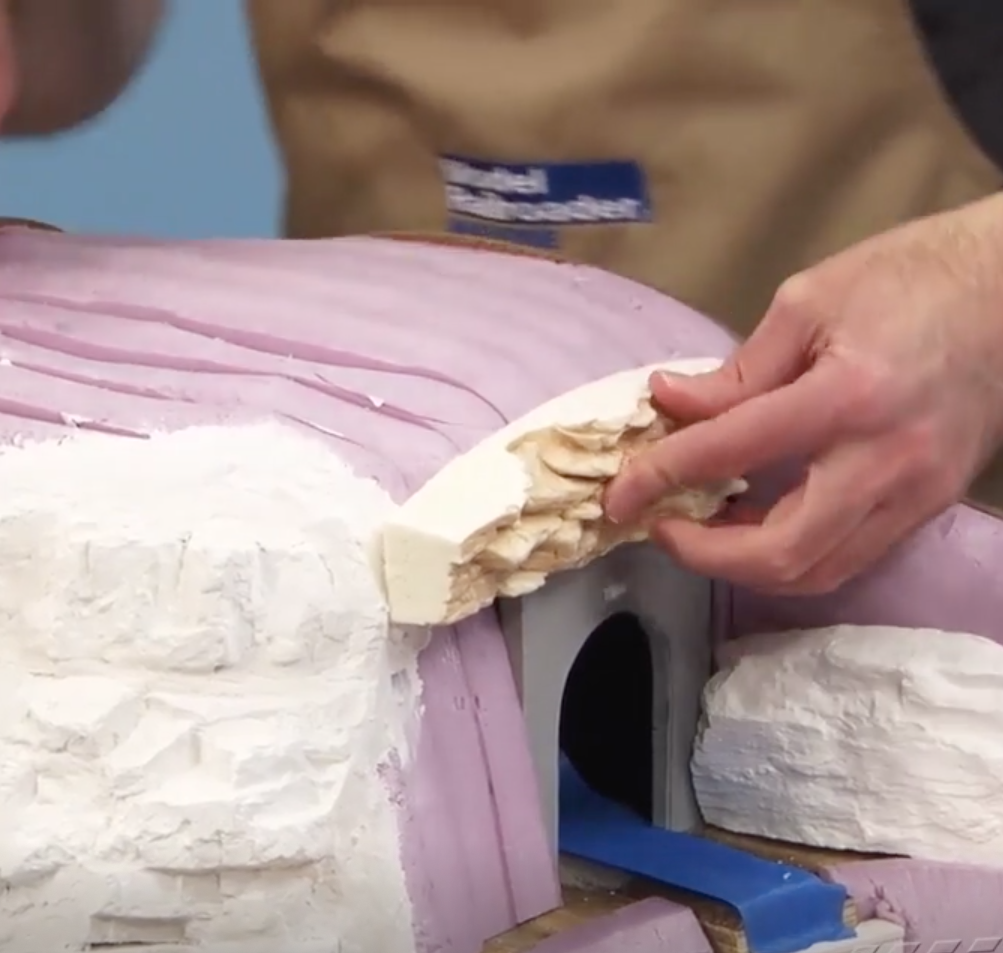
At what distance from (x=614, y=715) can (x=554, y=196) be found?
0.34 meters

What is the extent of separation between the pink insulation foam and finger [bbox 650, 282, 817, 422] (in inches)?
1.9

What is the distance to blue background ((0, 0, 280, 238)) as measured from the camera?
5.41 feet

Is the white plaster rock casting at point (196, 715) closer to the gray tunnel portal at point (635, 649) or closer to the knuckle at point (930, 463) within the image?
the gray tunnel portal at point (635, 649)

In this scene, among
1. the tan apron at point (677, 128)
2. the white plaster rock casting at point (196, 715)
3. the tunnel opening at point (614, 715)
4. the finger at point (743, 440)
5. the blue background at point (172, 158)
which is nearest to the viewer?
the white plaster rock casting at point (196, 715)

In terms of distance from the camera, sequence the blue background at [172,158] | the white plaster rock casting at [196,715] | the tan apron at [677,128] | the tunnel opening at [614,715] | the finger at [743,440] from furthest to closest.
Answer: the blue background at [172,158] < the tan apron at [677,128] < the tunnel opening at [614,715] < the finger at [743,440] < the white plaster rock casting at [196,715]

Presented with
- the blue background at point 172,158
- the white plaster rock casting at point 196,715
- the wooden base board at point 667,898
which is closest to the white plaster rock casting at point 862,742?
the wooden base board at point 667,898

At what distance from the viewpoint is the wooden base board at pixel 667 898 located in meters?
0.81

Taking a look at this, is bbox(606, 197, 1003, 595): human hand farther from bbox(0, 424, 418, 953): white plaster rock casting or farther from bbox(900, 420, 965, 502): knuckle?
bbox(0, 424, 418, 953): white plaster rock casting

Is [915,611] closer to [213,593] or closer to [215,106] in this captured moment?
[213,593]

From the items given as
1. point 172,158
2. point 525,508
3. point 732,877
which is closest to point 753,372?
point 525,508

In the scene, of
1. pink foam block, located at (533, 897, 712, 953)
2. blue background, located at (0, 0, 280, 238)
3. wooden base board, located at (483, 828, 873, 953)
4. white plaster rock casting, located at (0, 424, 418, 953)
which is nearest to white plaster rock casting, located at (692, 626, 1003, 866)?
wooden base board, located at (483, 828, 873, 953)

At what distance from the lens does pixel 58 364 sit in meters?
0.88

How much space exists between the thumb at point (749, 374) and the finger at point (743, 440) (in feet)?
0.07

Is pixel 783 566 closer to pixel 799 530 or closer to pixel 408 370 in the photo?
pixel 799 530
